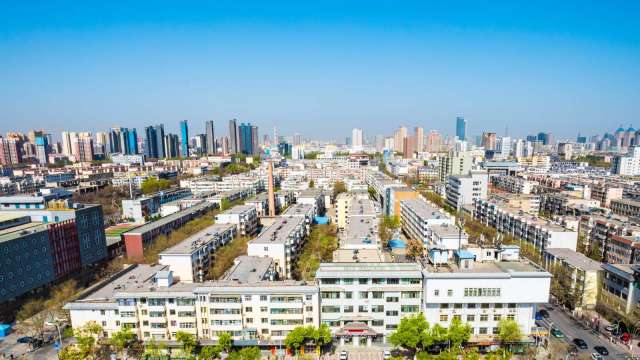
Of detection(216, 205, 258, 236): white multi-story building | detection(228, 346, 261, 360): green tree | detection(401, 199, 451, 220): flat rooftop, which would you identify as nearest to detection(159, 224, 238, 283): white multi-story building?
detection(216, 205, 258, 236): white multi-story building

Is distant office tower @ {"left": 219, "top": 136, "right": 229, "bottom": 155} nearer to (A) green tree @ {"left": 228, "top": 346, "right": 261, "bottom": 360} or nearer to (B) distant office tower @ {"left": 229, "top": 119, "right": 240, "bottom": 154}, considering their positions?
(B) distant office tower @ {"left": 229, "top": 119, "right": 240, "bottom": 154}

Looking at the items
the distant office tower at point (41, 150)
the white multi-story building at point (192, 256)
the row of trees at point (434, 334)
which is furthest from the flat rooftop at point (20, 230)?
the distant office tower at point (41, 150)

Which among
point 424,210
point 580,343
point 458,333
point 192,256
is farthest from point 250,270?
point 424,210

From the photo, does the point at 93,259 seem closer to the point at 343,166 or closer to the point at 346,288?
the point at 346,288

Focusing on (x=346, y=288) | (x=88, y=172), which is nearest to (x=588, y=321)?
(x=346, y=288)

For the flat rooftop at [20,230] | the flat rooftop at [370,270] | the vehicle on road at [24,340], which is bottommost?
the vehicle on road at [24,340]

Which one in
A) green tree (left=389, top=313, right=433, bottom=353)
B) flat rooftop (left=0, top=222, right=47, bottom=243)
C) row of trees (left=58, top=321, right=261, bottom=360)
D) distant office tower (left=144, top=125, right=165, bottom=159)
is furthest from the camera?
distant office tower (left=144, top=125, right=165, bottom=159)

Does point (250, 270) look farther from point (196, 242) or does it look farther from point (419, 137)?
point (419, 137)

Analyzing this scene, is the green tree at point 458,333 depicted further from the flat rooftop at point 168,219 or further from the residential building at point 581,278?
the flat rooftop at point 168,219
